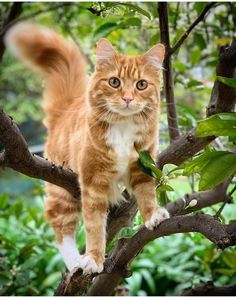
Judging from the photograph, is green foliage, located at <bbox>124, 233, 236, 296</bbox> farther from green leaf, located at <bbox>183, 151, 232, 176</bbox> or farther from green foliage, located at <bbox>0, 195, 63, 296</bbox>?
green leaf, located at <bbox>183, 151, 232, 176</bbox>

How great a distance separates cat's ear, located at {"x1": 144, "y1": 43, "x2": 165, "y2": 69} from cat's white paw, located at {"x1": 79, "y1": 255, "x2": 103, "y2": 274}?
1.64 feet

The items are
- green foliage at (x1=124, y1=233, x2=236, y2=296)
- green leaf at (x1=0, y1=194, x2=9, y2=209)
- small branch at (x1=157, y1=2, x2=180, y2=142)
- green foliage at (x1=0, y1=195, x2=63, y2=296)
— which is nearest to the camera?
small branch at (x1=157, y1=2, x2=180, y2=142)

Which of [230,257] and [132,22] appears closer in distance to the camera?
[132,22]

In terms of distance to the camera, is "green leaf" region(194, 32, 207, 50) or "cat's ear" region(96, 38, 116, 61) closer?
"cat's ear" region(96, 38, 116, 61)

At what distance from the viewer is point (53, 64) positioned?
1.70 metres

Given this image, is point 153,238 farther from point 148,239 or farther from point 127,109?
point 127,109

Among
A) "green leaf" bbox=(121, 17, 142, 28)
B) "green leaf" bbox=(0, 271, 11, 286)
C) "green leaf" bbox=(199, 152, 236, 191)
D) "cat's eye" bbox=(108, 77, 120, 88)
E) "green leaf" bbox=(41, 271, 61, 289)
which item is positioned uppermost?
"green leaf" bbox=(121, 17, 142, 28)

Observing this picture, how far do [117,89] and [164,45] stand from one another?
16 centimetres

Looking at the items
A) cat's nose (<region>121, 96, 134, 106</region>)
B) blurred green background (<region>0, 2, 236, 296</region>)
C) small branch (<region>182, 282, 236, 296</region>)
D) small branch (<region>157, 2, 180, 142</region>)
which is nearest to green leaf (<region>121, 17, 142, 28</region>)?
blurred green background (<region>0, 2, 236, 296</region>)

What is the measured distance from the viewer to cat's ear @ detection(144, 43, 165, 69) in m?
1.16

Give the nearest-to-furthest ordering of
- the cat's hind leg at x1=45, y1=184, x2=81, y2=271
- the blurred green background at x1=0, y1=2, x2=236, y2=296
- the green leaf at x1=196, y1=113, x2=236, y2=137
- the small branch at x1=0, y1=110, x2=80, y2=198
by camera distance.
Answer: the green leaf at x1=196, y1=113, x2=236, y2=137 < the small branch at x1=0, y1=110, x2=80, y2=198 < the cat's hind leg at x1=45, y1=184, x2=81, y2=271 < the blurred green background at x1=0, y1=2, x2=236, y2=296

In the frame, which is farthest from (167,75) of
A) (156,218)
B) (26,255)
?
(26,255)

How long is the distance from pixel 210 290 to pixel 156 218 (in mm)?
568

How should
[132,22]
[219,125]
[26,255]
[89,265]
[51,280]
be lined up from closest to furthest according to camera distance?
[219,125], [89,265], [132,22], [26,255], [51,280]
